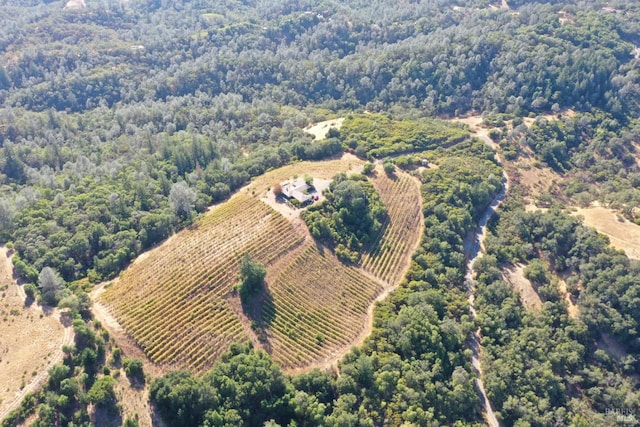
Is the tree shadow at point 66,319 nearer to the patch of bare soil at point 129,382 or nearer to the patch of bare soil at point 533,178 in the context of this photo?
Answer: the patch of bare soil at point 129,382

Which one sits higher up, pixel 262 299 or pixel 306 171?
pixel 306 171

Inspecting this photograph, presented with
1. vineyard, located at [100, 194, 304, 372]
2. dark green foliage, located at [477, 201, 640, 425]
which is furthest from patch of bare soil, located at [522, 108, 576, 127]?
vineyard, located at [100, 194, 304, 372]

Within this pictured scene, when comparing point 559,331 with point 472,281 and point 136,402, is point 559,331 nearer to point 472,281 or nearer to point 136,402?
point 472,281

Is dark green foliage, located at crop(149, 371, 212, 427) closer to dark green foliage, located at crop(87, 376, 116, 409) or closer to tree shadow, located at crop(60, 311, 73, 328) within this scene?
dark green foliage, located at crop(87, 376, 116, 409)

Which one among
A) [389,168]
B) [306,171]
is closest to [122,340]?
[306,171]

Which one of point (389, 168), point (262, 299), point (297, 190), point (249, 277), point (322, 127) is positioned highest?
point (297, 190)

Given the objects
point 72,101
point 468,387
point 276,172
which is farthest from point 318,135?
point 72,101

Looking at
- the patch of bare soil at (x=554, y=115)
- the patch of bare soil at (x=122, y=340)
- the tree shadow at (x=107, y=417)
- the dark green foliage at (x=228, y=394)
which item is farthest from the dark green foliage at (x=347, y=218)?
the patch of bare soil at (x=554, y=115)
